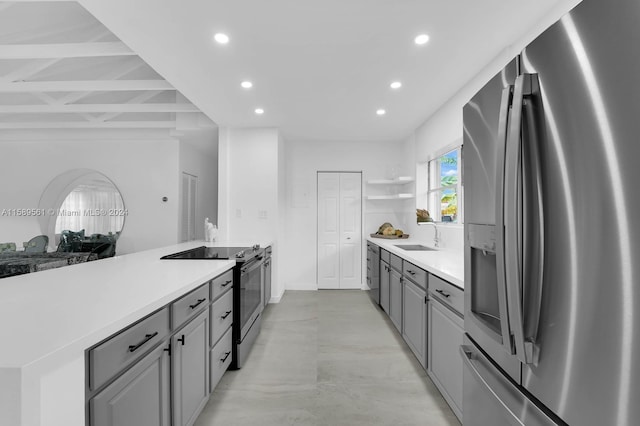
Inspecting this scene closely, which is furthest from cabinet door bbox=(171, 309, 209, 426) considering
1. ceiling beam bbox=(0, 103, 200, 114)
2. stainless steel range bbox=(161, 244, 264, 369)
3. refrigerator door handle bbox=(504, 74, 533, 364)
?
ceiling beam bbox=(0, 103, 200, 114)

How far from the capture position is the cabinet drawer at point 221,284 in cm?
199

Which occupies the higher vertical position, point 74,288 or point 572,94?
point 572,94

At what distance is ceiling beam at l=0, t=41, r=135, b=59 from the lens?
2.50m

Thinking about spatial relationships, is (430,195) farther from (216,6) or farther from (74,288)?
(74,288)

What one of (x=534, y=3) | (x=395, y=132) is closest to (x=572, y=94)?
(x=534, y=3)

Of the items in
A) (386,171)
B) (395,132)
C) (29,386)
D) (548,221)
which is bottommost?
(29,386)

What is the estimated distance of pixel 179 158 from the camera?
5219 millimetres

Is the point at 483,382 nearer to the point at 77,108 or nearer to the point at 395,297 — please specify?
the point at 395,297

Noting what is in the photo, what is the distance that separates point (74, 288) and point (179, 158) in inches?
166

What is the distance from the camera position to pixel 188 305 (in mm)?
1609

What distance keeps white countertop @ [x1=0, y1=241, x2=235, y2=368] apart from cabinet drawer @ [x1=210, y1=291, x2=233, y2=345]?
0.79 feet

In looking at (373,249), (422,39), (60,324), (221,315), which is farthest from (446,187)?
(60,324)

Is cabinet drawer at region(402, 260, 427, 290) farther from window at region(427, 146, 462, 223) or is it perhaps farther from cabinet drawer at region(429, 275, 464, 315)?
window at region(427, 146, 462, 223)

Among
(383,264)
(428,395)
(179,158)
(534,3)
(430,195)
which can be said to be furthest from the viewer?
(179,158)
